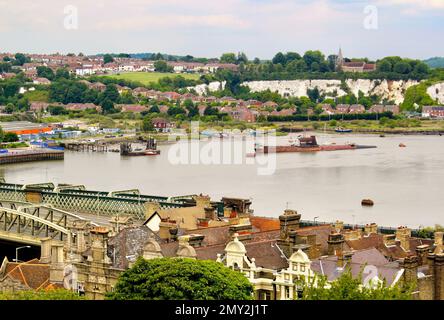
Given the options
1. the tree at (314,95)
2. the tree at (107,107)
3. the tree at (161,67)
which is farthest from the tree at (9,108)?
the tree at (161,67)

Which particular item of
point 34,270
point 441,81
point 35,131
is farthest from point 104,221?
point 441,81

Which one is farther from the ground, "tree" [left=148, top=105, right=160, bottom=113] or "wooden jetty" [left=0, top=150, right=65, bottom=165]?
"wooden jetty" [left=0, top=150, right=65, bottom=165]

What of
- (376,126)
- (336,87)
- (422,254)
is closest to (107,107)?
(376,126)

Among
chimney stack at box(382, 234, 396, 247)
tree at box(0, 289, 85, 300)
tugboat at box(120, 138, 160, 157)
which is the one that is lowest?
tugboat at box(120, 138, 160, 157)

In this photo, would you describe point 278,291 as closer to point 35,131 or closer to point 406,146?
point 406,146

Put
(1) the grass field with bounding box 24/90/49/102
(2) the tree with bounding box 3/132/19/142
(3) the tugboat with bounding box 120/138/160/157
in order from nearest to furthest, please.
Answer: (3) the tugboat with bounding box 120/138/160/157 < (2) the tree with bounding box 3/132/19/142 < (1) the grass field with bounding box 24/90/49/102

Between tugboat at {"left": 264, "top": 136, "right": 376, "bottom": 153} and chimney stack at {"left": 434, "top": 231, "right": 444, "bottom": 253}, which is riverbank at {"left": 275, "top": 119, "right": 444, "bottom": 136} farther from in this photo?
chimney stack at {"left": 434, "top": 231, "right": 444, "bottom": 253}

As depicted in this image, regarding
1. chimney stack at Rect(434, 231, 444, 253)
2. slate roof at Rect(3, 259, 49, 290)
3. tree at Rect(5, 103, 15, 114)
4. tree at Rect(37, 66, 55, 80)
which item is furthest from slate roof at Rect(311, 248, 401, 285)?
tree at Rect(37, 66, 55, 80)
